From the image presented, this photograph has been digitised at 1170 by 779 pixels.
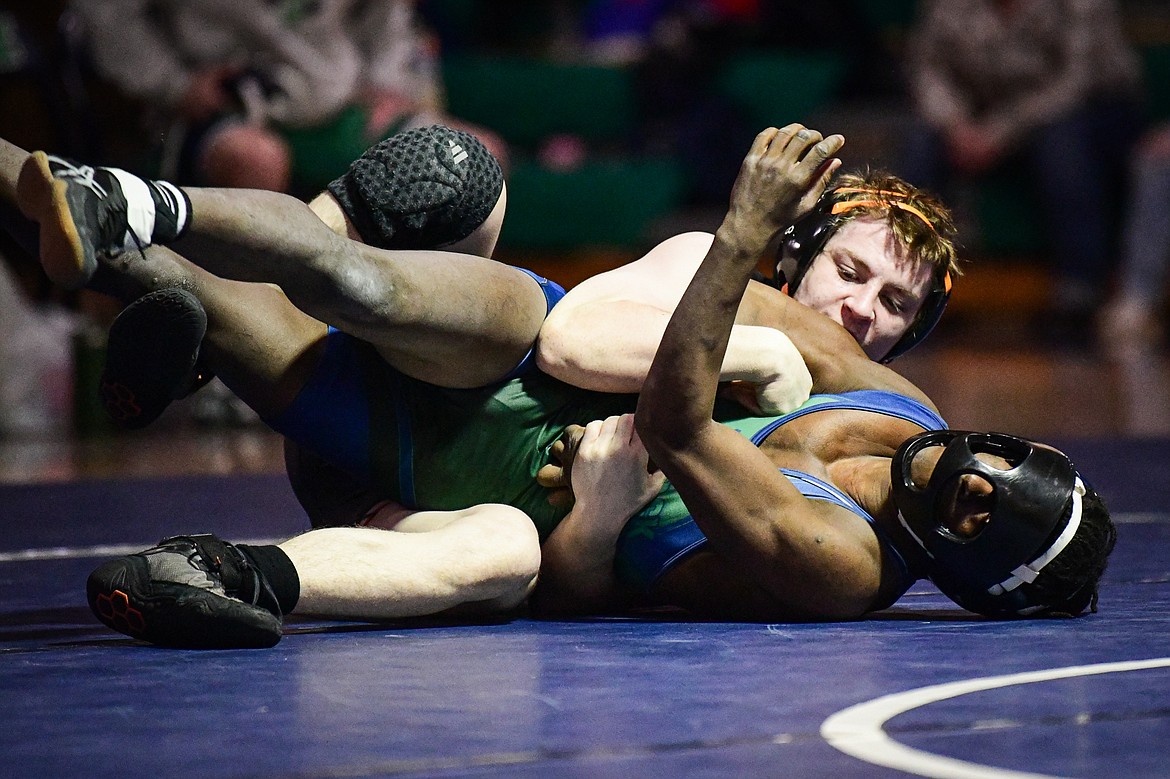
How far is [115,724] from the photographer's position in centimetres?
168

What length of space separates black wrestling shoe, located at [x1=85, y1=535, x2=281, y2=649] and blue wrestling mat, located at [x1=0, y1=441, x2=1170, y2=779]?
0.12ft

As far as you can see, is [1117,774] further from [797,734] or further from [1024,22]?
[1024,22]

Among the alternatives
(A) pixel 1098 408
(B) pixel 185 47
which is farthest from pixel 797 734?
(B) pixel 185 47

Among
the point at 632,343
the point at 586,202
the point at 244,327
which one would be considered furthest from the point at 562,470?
the point at 586,202

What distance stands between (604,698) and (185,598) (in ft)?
1.80

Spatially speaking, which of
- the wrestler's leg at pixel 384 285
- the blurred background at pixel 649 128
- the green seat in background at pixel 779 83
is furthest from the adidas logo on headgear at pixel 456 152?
the green seat in background at pixel 779 83

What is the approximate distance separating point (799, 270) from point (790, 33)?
17.8 ft

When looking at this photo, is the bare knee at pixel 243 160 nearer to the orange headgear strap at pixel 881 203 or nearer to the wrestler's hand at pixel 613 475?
the orange headgear strap at pixel 881 203

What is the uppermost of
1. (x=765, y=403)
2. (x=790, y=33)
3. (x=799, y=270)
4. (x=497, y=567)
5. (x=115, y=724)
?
(x=790, y=33)

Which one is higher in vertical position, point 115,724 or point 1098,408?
point 1098,408

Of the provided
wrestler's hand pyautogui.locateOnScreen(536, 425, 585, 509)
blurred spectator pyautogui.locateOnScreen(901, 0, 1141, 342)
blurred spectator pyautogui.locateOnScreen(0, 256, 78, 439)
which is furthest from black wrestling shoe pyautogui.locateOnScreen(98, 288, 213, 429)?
blurred spectator pyautogui.locateOnScreen(901, 0, 1141, 342)

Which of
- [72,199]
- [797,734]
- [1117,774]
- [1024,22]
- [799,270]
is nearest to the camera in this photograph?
[1117,774]

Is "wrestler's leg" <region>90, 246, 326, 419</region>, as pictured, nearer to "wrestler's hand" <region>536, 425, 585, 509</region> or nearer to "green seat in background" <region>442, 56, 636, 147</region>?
"wrestler's hand" <region>536, 425, 585, 509</region>

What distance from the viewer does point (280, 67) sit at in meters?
5.87
